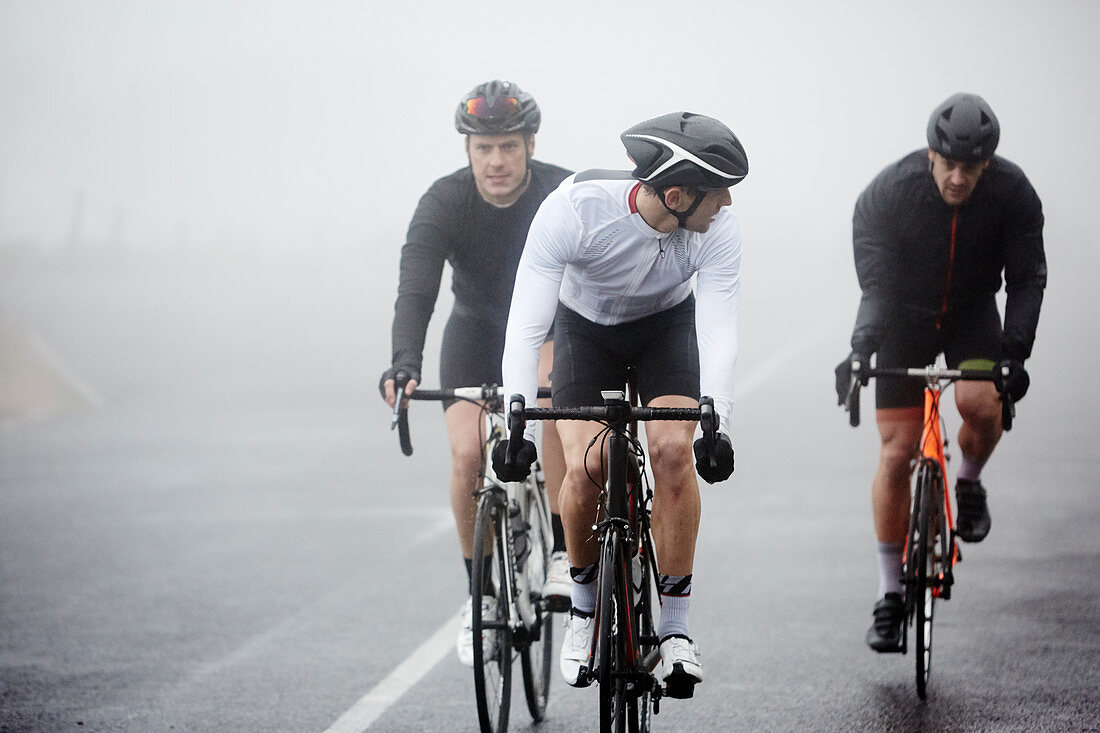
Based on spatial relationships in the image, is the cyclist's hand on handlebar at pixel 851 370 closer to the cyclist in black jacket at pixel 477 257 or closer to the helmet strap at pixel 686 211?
the cyclist in black jacket at pixel 477 257

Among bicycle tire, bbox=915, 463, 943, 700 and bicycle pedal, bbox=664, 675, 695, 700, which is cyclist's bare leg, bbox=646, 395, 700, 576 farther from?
bicycle tire, bbox=915, 463, 943, 700

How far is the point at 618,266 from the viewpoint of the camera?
193 inches

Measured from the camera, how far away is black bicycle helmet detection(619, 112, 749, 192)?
448 centimetres

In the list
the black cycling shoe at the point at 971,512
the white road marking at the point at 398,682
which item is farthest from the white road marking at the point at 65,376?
the black cycling shoe at the point at 971,512

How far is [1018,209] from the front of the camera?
234 inches

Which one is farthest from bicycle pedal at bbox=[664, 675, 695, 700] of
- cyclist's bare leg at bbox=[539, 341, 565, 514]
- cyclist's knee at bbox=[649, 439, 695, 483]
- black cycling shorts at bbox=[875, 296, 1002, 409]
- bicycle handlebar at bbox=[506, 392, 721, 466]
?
black cycling shorts at bbox=[875, 296, 1002, 409]

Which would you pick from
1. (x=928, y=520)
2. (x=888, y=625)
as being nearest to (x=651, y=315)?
(x=928, y=520)

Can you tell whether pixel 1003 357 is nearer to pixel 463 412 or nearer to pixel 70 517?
pixel 463 412

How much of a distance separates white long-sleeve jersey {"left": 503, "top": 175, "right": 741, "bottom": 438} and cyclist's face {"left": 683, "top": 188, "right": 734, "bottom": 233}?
126mm

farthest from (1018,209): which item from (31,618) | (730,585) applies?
(31,618)

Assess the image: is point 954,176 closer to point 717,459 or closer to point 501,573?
point 717,459

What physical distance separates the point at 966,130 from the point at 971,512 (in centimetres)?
167

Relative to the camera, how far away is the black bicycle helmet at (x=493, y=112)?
18.6 feet

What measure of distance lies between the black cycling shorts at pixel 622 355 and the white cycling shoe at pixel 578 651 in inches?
27.2
